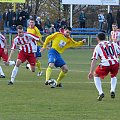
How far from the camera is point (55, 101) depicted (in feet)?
45.6

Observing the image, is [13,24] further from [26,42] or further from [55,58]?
[55,58]

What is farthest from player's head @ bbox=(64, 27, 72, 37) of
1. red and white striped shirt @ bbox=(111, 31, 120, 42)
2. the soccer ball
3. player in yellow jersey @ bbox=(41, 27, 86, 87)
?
red and white striped shirt @ bbox=(111, 31, 120, 42)

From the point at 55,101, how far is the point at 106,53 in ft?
5.81

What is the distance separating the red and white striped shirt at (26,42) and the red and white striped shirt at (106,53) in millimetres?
5012

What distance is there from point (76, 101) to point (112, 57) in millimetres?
1494

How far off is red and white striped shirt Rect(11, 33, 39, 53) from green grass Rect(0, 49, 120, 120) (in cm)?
108

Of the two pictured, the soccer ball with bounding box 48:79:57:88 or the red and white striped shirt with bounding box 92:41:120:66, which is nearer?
the red and white striped shirt with bounding box 92:41:120:66

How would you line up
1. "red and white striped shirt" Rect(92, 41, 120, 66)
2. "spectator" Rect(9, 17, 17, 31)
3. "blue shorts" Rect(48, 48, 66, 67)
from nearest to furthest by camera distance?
"red and white striped shirt" Rect(92, 41, 120, 66) → "blue shorts" Rect(48, 48, 66, 67) → "spectator" Rect(9, 17, 17, 31)

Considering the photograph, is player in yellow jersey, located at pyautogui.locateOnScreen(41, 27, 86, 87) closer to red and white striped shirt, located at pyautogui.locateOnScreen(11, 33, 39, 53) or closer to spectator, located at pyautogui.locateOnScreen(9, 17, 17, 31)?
red and white striped shirt, located at pyautogui.locateOnScreen(11, 33, 39, 53)

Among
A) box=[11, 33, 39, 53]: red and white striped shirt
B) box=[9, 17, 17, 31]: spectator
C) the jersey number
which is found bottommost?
box=[9, 17, 17, 31]: spectator

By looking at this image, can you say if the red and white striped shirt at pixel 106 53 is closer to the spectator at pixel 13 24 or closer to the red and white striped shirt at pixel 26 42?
the red and white striped shirt at pixel 26 42

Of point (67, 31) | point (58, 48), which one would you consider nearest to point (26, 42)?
point (58, 48)

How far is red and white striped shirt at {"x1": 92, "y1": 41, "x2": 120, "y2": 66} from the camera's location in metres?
14.2

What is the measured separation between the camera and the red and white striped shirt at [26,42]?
61.9 ft
